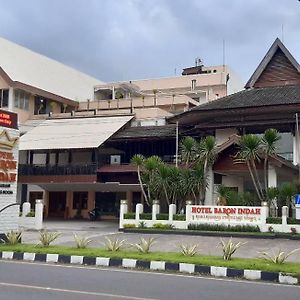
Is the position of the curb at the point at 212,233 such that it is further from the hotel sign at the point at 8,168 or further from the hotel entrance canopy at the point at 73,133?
the hotel entrance canopy at the point at 73,133

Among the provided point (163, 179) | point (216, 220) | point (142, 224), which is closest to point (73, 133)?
point (163, 179)

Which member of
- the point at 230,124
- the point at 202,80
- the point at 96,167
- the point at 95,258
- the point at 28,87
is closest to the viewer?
the point at 95,258

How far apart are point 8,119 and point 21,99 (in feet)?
62.1

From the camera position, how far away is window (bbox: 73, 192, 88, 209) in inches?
1394

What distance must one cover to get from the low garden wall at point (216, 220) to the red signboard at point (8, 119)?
6.98 m

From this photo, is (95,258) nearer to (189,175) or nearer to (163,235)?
(163,235)

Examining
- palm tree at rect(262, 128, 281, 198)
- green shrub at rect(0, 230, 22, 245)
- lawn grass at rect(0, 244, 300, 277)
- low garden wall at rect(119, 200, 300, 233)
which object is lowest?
lawn grass at rect(0, 244, 300, 277)

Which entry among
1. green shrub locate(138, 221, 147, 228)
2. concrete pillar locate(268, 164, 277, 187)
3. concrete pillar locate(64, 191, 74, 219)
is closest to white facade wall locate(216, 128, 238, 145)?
concrete pillar locate(268, 164, 277, 187)

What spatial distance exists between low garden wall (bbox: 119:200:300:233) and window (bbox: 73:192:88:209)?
12.6 m

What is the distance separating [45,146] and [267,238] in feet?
56.3

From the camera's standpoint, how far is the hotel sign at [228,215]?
2038 cm

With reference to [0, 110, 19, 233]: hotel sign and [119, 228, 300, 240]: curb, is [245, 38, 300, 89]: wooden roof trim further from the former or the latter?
[0, 110, 19, 233]: hotel sign

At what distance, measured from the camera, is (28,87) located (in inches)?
1406

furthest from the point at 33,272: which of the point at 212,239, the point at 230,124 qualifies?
the point at 230,124
